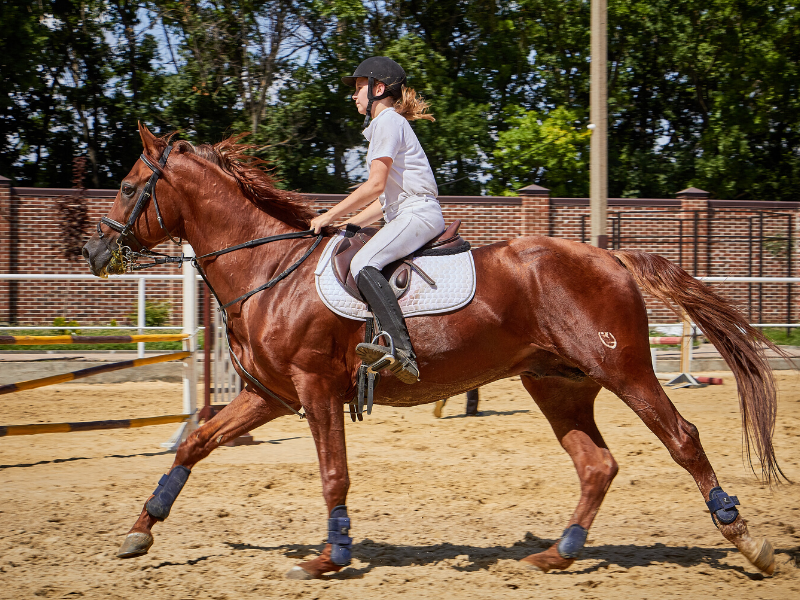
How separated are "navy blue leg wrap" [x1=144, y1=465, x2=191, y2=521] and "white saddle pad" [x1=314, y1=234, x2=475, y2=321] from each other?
4.45ft

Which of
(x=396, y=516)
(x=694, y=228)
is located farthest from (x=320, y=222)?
(x=694, y=228)

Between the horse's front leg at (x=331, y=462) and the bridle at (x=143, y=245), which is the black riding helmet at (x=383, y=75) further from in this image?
the horse's front leg at (x=331, y=462)

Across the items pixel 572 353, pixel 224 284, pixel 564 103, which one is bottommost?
pixel 572 353

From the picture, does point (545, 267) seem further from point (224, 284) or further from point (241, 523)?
point (241, 523)

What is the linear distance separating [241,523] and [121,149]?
20.8m

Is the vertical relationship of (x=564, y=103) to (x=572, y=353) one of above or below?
above

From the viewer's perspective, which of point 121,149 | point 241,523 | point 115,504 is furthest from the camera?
point 121,149

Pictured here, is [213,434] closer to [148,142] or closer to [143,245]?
[143,245]

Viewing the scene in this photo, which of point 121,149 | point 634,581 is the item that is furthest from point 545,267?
point 121,149

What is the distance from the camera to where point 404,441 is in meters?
7.74

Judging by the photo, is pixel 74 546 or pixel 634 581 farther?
pixel 74 546

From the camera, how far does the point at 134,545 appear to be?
4469 millimetres

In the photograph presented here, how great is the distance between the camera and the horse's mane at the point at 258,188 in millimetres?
4824

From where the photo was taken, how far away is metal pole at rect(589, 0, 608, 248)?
1120 centimetres
